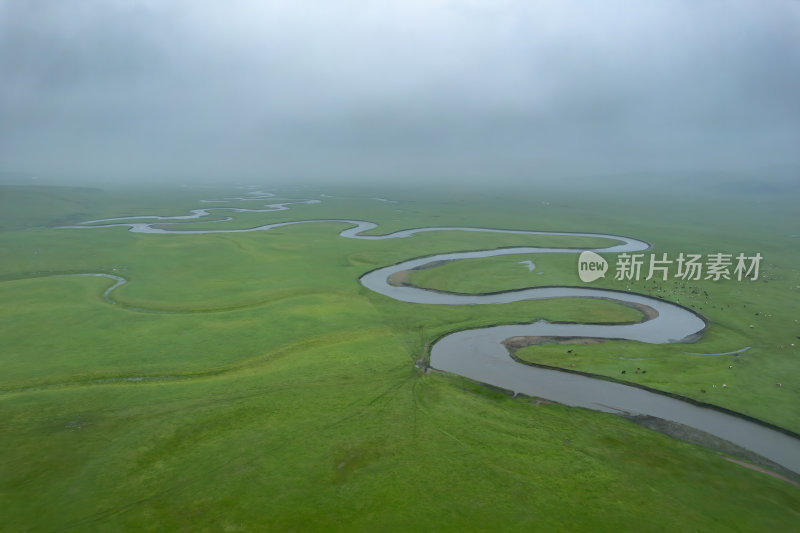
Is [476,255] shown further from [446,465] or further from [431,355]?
[446,465]

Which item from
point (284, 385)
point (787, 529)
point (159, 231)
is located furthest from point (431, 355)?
point (159, 231)
